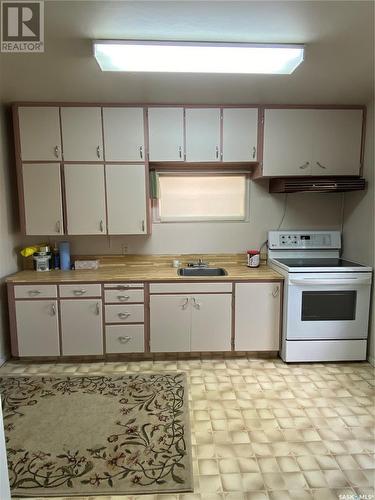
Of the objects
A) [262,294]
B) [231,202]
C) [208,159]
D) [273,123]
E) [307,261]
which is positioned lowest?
[262,294]

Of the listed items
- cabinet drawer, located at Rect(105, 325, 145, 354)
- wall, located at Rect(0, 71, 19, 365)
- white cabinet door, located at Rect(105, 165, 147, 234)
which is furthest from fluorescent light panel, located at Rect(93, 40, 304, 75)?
cabinet drawer, located at Rect(105, 325, 145, 354)

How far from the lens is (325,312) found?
2.84 metres

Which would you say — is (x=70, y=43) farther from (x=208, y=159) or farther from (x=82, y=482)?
(x=82, y=482)

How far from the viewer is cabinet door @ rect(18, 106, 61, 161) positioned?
279 centimetres

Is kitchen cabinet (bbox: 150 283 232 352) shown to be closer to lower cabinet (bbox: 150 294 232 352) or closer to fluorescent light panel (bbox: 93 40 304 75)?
lower cabinet (bbox: 150 294 232 352)

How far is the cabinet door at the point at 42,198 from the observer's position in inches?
113

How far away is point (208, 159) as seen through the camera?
2.95 metres

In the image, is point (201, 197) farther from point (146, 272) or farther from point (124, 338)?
point (124, 338)

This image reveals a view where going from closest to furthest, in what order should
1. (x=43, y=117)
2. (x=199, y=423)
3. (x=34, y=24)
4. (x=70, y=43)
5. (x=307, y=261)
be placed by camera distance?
(x=34, y=24), (x=70, y=43), (x=199, y=423), (x=43, y=117), (x=307, y=261)

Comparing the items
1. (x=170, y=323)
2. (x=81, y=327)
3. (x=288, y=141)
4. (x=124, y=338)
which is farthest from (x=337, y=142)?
(x=81, y=327)

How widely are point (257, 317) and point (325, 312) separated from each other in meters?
0.63

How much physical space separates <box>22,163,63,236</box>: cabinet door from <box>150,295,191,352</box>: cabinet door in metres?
1.22

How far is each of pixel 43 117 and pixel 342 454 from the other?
138 inches

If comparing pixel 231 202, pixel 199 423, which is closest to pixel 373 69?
pixel 231 202
